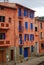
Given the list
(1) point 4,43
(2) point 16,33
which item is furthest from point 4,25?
(2) point 16,33

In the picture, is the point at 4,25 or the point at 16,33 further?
the point at 16,33

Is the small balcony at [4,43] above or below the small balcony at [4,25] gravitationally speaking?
below

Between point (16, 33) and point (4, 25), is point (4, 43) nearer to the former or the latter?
point (4, 25)

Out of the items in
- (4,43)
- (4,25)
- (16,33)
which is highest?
(4,25)

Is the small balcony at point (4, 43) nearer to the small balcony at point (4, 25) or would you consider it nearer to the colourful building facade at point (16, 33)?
the colourful building facade at point (16, 33)

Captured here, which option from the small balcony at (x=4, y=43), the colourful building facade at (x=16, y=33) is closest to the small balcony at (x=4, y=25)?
the colourful building facade at (x=16, y=33)

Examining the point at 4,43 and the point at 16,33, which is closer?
the point at 4,43

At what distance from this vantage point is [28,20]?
208 feet

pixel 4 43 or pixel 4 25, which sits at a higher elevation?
pixel 4 25

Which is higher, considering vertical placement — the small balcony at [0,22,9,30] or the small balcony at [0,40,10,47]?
the small balcony at [0,22,9,30]

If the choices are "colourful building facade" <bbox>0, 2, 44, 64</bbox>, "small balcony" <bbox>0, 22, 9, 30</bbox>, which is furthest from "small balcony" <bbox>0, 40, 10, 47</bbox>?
"small balcony" <bbox>0, 22, 9, 30</bbox>

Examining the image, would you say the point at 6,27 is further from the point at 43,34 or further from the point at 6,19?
the point at 43,34

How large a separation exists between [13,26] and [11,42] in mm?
3593

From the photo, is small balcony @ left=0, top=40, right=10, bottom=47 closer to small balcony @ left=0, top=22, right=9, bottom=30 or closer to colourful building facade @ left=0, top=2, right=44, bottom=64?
colourful building facade @ left=0, top=2, right=44, bottom=64
